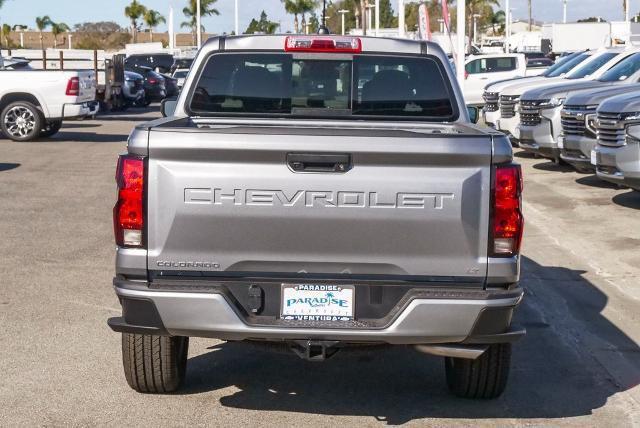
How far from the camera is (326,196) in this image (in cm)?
522

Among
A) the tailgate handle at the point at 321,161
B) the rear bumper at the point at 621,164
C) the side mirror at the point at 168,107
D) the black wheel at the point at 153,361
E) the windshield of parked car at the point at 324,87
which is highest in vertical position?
the windshield of parked car at the point at 324,87

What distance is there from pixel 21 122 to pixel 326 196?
1936 centimetres

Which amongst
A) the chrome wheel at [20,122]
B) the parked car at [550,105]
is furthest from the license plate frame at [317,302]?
the chrome wheel at [20,122]

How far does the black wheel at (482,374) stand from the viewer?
605 centimetres

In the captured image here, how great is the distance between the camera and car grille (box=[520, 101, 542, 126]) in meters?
19.2

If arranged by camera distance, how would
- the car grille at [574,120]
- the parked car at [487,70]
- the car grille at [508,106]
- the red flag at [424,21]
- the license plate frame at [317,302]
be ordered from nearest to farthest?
the license plate frame at [317,302] < the car grille at [574,120] < the car grille at [508,106] < the red flag at [424,21] < the parked car at [487,70]

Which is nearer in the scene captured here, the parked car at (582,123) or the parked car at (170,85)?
the parked car at (582,123)

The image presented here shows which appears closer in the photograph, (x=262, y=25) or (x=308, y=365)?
(x=308, y=365)

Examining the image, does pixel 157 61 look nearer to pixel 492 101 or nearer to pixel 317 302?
pixel 492 101

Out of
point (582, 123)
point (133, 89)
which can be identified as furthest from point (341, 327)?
point (133, 89)

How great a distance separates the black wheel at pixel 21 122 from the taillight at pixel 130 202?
18.8 m

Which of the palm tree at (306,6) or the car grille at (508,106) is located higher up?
the palm tree at (306,6)

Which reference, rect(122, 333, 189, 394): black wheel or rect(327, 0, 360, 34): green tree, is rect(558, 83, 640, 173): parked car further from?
rect(327, 0, 360, 34): green tree

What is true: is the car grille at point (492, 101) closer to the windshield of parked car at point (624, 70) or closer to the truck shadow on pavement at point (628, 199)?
the windshield of parked car at point (624, 70)
